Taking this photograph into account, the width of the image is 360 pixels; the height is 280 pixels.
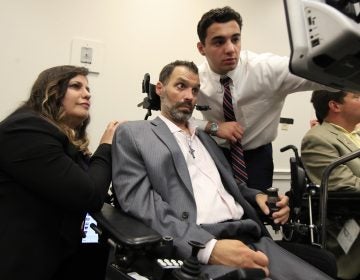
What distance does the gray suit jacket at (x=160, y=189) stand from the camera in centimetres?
120

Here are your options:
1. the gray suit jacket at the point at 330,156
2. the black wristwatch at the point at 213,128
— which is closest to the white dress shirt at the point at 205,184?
the black wristwatch at the point at 213,128

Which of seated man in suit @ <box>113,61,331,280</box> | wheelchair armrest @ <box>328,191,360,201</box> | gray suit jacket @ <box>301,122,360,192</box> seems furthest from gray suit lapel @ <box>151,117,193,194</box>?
gray suit jacket @ <box>301,122,360,192</box>

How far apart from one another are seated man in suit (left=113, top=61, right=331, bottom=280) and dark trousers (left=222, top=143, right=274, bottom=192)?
1.06 feet

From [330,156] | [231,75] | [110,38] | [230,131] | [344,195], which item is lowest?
[344,195]

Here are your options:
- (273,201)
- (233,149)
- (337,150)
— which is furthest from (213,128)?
(337,150)

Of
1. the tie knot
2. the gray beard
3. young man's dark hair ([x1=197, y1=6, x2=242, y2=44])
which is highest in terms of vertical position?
young man's dark hair ([x1=197, y1=6, x2=242, y2=44])

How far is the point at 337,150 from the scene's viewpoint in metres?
2.04

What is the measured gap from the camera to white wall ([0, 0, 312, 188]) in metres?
2.44

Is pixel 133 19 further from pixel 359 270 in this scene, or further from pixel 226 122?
pixel 359 270

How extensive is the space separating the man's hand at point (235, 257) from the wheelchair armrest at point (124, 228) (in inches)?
9.0

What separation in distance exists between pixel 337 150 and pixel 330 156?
0.26 ft

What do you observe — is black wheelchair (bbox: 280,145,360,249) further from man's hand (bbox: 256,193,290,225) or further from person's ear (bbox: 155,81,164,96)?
person's ear (bbox: 155,81,164,96)

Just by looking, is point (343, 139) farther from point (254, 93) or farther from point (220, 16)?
point (220, 16)

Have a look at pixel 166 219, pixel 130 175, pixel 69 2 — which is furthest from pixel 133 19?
pixel 166 219
